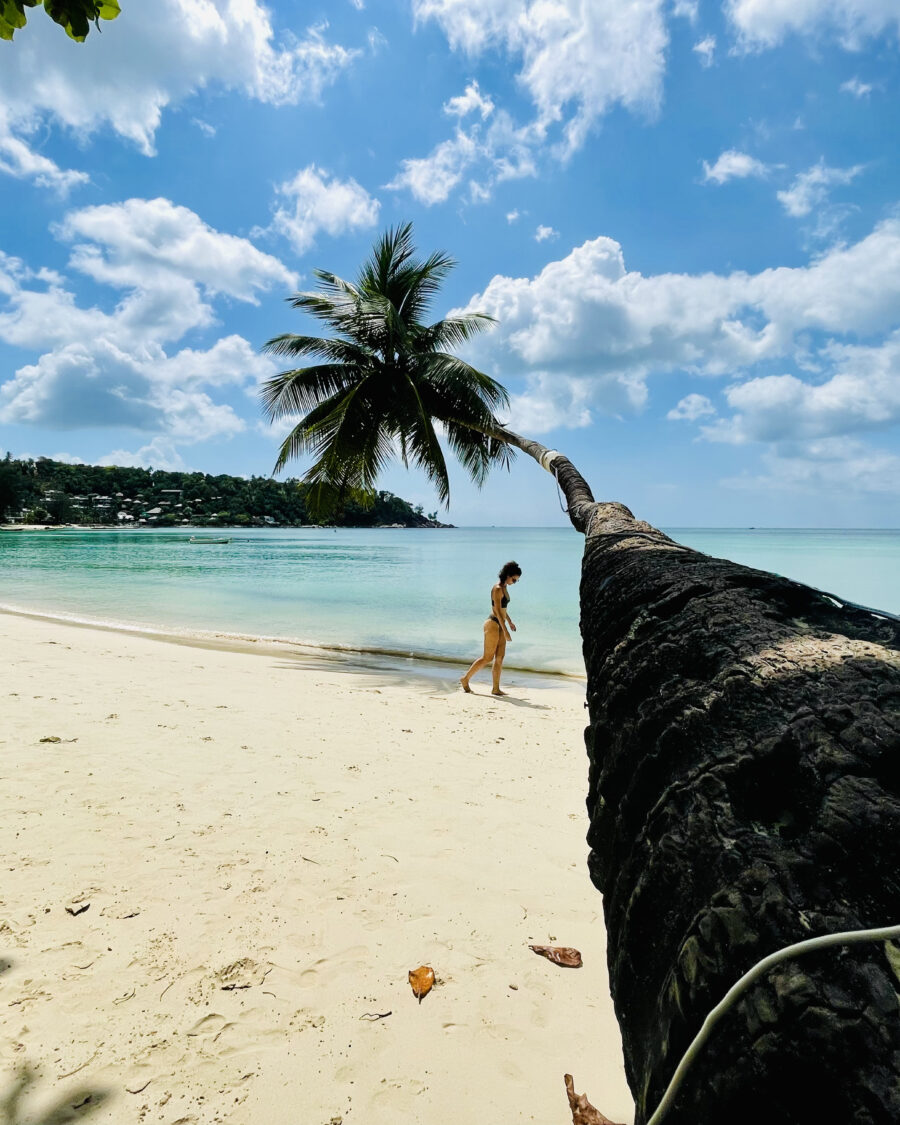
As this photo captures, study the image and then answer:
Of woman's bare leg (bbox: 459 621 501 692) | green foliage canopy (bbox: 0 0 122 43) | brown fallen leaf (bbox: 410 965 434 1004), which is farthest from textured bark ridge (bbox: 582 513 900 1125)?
woman's bare leg (bbox: 459 621 501 692)

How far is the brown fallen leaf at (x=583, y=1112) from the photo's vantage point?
5.95ft

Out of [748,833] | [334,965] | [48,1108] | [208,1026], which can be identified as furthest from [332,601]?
[748,833]

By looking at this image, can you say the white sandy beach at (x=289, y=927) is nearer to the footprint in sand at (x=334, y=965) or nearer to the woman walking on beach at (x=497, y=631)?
the footprint in sand at (x=334, y=965)

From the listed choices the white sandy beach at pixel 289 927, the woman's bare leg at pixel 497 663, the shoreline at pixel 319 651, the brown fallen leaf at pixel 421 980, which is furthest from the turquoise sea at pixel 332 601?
the brown fallen leaf at pixel 421 980

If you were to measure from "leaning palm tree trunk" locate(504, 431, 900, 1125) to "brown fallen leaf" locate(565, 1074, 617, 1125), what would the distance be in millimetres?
1101

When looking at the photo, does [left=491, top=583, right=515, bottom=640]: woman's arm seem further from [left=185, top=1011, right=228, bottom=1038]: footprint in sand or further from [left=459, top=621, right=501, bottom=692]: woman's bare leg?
[left=185, top=1011, right=228, bottom=1038]: footprint in sand

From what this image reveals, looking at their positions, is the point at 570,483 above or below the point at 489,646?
above

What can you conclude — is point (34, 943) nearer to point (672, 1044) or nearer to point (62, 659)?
point (672, 1044)

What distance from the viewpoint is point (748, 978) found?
63cm

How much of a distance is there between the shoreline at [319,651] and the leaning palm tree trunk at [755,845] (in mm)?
9502

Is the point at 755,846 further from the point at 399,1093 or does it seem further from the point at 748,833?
the point at 399,1093

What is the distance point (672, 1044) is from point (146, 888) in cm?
288

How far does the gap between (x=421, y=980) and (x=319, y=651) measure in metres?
10.8

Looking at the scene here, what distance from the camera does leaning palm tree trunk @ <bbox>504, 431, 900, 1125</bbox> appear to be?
57 cm
